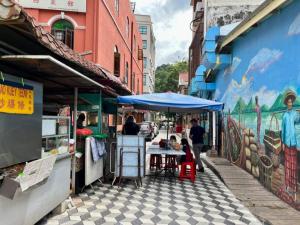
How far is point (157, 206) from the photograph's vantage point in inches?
299

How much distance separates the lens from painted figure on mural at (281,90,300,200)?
743 centimetres

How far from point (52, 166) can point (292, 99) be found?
194 inches

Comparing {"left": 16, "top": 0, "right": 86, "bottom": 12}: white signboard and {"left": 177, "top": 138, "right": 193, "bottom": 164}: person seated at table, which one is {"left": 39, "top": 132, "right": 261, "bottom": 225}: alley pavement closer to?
{"left": 177, "top": 138, "right": 193, "bottom": 164}: person seated at table

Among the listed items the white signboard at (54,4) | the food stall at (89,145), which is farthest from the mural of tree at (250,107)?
Answer: the white signboard at (54,4)

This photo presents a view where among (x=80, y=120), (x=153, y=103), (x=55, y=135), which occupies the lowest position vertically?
(x=55, y=135)

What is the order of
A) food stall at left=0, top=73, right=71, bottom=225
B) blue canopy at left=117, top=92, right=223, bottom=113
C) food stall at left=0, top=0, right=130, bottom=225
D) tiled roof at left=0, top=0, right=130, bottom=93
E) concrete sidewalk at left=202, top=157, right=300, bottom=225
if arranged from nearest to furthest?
tiled roof at left=0, top=0, right=130, bottom=93 → food stall at left=0, top=0, right=130, bottom=225 → food stall at left=0, top=73, right=71, bottom=225 → concrete sidewalk at left=202, top=157, right=300, bottom=225 → blue canopy at left=117, top=92, right=223, bottom=113

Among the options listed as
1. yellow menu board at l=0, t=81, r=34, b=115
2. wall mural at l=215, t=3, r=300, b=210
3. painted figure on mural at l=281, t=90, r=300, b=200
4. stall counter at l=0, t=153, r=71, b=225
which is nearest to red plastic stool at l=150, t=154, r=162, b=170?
wall mural at l=215, t=3, r=300, b=210

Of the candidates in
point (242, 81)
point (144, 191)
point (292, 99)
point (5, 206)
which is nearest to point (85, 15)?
point (242, 81)

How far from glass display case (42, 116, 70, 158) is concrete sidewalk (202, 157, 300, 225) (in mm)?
3817

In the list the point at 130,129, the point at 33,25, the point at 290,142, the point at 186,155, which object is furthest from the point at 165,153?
the point at 33,25

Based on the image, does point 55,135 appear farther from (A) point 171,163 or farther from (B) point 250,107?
(B) point 250,107

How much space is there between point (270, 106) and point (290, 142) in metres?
1.73

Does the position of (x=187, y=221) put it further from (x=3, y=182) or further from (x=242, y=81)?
(x=242, y=81)

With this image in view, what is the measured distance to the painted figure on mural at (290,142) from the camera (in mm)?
7426
